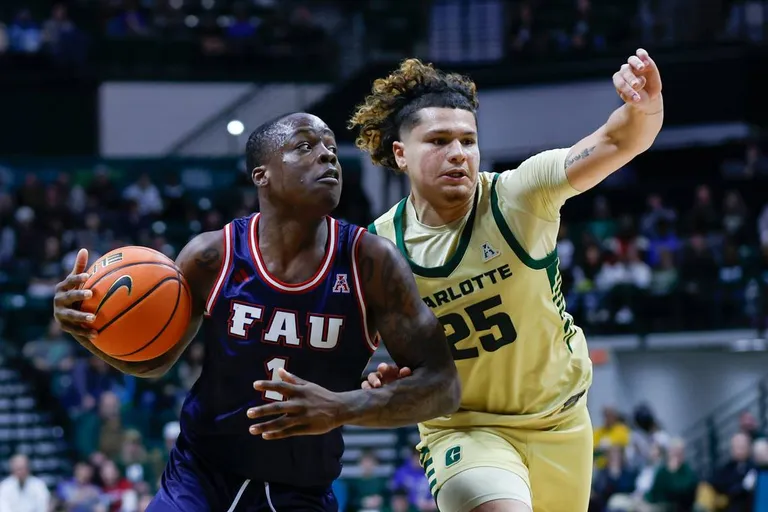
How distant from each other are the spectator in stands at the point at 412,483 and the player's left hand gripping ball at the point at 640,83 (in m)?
8.80

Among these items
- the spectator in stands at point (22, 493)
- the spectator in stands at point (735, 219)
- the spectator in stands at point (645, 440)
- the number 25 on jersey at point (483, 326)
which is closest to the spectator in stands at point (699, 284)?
the spectator in stands at point (735, 219)

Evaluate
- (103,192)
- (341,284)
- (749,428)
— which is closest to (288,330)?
(341,284)

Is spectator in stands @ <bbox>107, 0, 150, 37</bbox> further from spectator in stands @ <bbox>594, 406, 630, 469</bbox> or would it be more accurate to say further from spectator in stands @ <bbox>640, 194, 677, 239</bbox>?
spectator in stands @ <bbox>594, 406, 630, 469</bbox>

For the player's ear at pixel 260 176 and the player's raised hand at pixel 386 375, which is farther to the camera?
the player's ear at pixel 260 176

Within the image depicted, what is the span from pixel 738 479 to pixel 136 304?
9.00 metres

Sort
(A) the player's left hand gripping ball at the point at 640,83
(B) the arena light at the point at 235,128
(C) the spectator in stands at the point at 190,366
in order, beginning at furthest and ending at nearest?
(B) the arena light at the point at 235,128, (C) the spectator in stands at the point at 190,366, (A) the player's left hand gripping ball at the point at 640,83

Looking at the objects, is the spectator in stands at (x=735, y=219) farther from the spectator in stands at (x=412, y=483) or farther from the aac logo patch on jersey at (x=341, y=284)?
the aac logo patch on jersey at (x=341, y=284)

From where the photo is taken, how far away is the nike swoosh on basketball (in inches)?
181

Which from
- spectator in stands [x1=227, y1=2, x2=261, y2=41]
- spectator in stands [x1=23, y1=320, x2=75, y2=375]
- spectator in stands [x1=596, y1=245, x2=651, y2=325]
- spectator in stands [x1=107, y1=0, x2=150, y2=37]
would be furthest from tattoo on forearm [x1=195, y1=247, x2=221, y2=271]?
spectator in stands [x1=227, y1=2, x2=261, y2=41]

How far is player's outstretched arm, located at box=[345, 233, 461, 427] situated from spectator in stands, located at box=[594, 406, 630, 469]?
954cm

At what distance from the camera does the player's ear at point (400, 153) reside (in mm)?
5820

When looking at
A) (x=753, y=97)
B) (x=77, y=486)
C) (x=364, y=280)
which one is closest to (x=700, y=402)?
(x=753, y=97)

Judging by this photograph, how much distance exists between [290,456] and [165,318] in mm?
696

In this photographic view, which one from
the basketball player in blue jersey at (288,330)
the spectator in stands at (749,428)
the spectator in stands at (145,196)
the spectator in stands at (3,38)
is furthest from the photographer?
the spectator in stands at (3,38)
